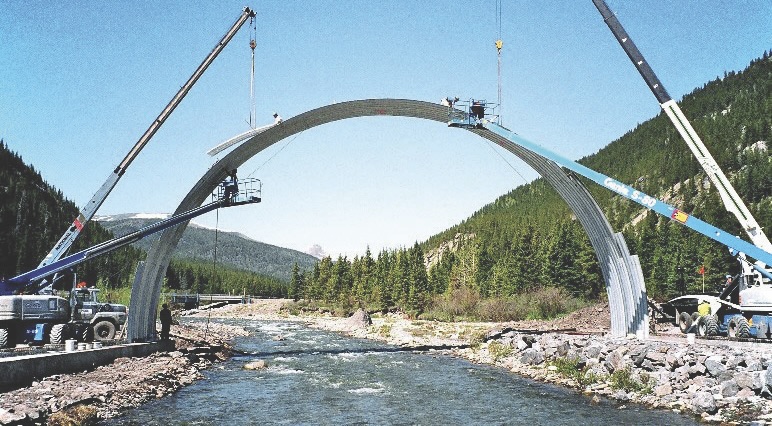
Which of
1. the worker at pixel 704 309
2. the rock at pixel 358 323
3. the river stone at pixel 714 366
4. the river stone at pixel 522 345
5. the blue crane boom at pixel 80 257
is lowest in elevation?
the rock at pixel 358 323

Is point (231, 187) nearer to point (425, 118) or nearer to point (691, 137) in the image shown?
point (425, 118)

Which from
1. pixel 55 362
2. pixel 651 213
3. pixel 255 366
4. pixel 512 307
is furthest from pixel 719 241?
pixel 651 213

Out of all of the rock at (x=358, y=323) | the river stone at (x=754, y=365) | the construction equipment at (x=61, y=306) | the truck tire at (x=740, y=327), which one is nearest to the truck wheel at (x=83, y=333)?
the construction equipment at (x=61, y=306)

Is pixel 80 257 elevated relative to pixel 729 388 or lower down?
elevated

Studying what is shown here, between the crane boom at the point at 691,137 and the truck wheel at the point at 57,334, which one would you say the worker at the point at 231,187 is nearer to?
→ the truck wheel at the point at 57,334

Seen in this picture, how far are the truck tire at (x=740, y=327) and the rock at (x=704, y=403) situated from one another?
812 cm

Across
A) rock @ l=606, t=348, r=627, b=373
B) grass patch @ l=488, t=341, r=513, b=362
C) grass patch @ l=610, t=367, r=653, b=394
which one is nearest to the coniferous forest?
grass patch @ l=488, t=341, r=513, b=362

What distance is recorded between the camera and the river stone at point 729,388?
14.6 metres

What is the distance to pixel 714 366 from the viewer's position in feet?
51.2

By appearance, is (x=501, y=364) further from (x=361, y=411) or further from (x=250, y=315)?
(x=250, y=315)

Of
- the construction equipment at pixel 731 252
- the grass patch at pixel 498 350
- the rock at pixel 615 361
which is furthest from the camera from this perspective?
the grass patch at pixel 498 350

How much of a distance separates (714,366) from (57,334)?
20.7 meters

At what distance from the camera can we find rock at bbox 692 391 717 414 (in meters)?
13.9

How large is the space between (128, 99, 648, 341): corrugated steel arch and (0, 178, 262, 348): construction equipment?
108 centimetres
